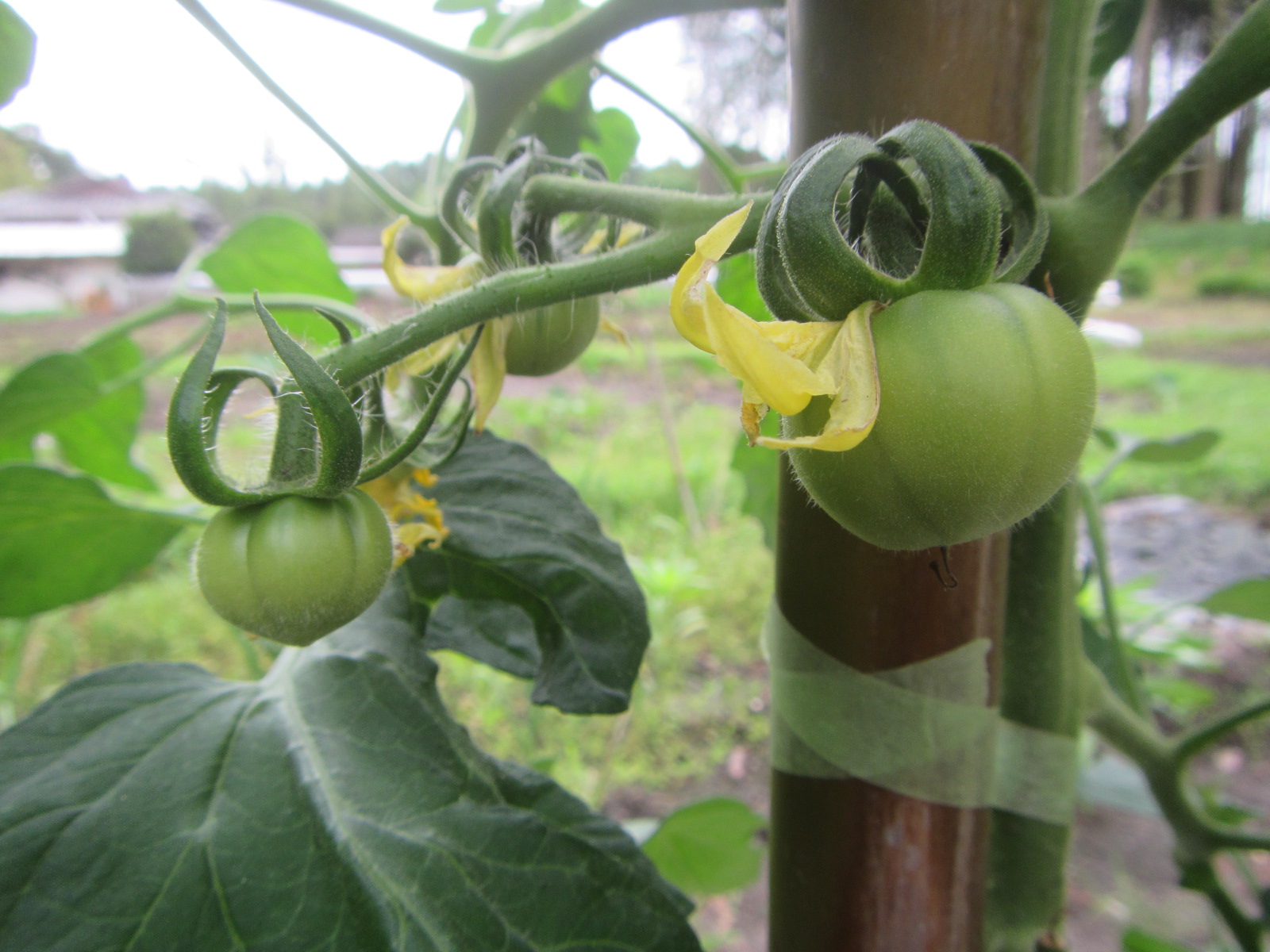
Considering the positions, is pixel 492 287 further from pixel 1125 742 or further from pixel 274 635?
pixel 1125 742

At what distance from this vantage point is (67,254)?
865 centimetres

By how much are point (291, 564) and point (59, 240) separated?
1120 centimetres

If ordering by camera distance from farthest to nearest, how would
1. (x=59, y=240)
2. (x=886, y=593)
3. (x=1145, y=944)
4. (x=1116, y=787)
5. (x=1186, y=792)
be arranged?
1. (x=59, y=240)
2. (x=1116, y=787)
3. (x=1145, y=944)
4. (x=1186, y=792)
5. (x=886, y=593)

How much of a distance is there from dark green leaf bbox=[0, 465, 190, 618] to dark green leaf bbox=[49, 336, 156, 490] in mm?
177

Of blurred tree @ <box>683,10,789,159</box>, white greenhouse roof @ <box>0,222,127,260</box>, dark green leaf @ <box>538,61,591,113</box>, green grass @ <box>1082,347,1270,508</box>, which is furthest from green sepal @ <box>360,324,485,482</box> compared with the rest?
white greenhouse roof @ <box>0,222,127,260</box>

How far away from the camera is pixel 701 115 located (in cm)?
496

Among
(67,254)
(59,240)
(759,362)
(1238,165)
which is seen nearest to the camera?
(759,362)

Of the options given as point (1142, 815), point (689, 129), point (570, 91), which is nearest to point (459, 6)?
point (570, 91)

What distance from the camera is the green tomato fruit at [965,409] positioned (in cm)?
21

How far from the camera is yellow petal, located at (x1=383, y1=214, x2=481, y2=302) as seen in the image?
1.21 ft

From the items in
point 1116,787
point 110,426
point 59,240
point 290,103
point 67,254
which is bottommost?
point 1116,787

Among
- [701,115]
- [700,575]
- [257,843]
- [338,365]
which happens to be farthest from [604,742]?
[701,115]

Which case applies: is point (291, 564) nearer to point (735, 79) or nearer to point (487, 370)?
point (487, 370)

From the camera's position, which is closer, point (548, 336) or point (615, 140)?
point (548, 336)
